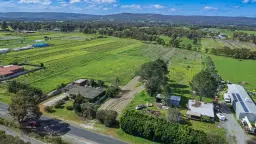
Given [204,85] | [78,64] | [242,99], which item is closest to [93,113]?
[204,85]

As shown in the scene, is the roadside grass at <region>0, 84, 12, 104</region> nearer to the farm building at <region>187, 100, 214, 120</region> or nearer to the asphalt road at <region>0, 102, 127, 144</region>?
the asphalt road at <region>0, 102, 127, 144</region>

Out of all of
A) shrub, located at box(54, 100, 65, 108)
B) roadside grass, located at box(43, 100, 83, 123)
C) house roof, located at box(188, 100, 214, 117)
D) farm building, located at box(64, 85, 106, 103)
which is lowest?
roadside grass, located at box(43, 100, 83, 123)

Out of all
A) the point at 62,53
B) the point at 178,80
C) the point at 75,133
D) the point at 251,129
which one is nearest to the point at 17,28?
the point at 62,53

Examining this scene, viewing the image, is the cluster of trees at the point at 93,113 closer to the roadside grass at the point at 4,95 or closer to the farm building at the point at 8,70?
the roadside grass at the point at 4,95

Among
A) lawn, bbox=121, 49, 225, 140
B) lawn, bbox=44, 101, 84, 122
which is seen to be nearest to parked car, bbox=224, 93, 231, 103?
lawn, bbox=121, 49, 225, 140

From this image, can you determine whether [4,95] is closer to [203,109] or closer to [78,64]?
[78,64]

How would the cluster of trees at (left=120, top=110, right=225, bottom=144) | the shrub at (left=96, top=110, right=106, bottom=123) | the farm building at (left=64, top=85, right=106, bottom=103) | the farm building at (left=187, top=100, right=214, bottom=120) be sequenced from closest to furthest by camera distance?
the cluster of trees at (left=120, top=110, right=225, bottom=144) < the shrub at (left=96, top=110, right=106, bottom=123) < the farm building at (left=187, top=100, right=214, bottom=120) < the farm building at (left=64, top=85, right=106, bottom=103)
